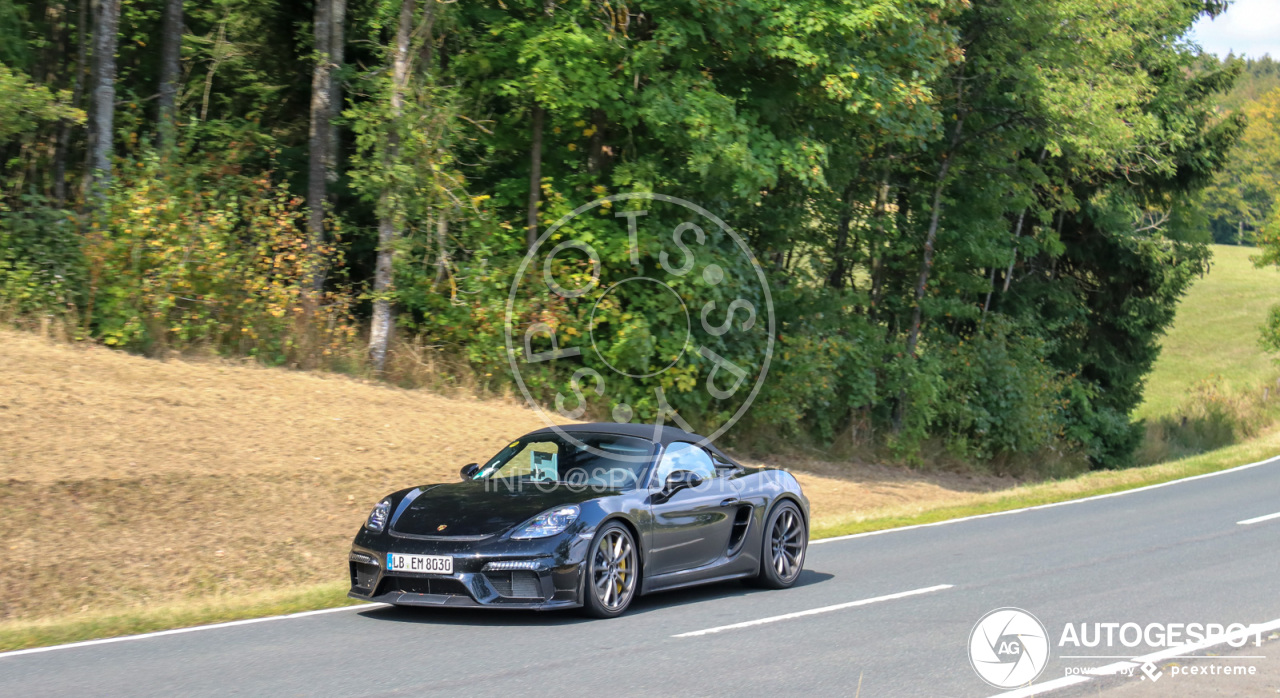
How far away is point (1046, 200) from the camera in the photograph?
32781 mm

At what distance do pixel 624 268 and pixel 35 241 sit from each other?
29.9 ft

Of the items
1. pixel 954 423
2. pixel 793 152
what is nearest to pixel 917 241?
pixel 954 423

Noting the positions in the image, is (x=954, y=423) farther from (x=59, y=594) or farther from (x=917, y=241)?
(x=59, y=594)

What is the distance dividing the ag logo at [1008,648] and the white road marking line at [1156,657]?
15cm

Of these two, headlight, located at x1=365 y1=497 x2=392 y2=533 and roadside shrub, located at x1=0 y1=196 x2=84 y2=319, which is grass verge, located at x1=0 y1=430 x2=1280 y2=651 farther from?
roadside shrub, located at x1=0 y1=196 x2=84 y2=319

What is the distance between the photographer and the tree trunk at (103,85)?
17.0 metres

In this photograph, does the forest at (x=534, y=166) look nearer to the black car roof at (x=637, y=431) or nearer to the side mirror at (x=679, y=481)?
the black car roof at (x=637, y=431)

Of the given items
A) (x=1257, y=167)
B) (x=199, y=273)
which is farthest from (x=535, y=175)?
(x=1257, y=167)

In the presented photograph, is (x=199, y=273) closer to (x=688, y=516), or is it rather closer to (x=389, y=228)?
(x=389, y=228)

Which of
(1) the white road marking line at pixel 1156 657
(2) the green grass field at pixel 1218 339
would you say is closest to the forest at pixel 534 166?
(1) the white road marking line at pixel 1156 657

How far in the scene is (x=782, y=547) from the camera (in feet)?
34.2

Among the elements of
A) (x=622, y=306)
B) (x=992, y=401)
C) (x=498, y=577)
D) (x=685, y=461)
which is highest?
(x=622, y=306)

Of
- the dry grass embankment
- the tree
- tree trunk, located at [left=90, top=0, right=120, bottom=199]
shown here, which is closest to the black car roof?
the dry grass embankment

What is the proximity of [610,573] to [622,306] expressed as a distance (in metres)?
12.0
